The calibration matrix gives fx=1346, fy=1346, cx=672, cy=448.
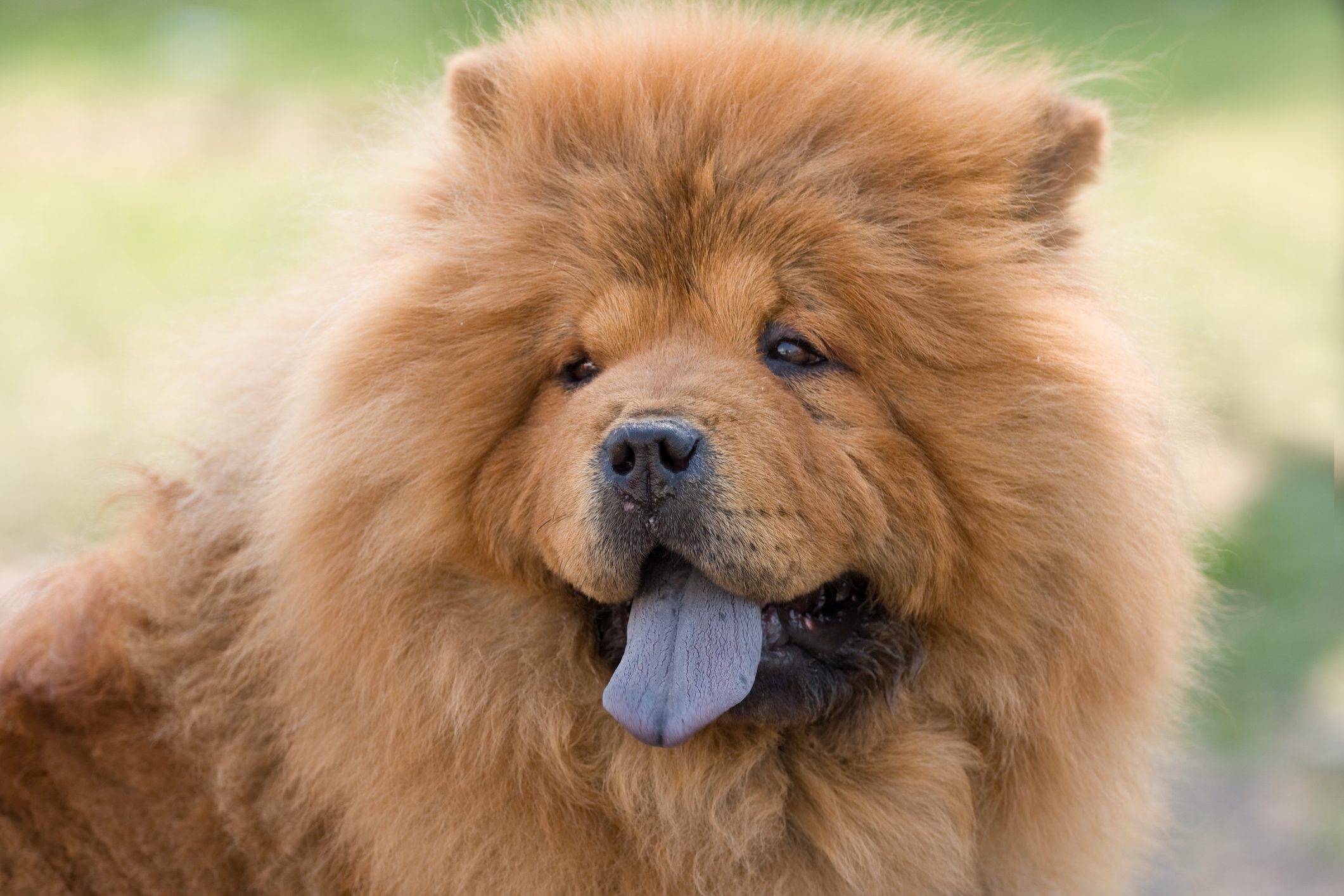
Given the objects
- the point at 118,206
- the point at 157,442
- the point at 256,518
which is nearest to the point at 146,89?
the point at 118,206

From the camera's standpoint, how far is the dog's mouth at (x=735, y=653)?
3.05 metres

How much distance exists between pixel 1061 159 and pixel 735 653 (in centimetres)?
154

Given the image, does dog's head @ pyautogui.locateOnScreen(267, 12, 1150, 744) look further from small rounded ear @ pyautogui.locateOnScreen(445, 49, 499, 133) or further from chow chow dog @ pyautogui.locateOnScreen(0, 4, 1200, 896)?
small rounded ear @ pyautogui.locateOnScreen(445, 49, 499, 133)

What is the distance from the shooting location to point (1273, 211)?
11.5m

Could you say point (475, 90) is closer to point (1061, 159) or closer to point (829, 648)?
point (1061, 159)

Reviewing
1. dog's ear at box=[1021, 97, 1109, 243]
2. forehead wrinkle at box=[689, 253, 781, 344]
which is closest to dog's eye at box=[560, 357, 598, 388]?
forehead wrinkle at box=[689, 253, 781, 344]

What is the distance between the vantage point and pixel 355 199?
427 cm

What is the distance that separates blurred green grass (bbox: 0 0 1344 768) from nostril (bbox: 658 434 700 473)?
59.5 inches

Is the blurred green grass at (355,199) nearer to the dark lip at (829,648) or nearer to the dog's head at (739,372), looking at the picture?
the dog's head at (739,372)

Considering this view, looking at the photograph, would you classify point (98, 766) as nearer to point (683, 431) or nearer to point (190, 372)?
point (190, 372)

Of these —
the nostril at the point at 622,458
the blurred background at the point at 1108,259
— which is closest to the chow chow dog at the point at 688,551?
the nostril at the point at 622,458

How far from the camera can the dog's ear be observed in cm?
344

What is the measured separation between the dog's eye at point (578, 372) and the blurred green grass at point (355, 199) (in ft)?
4.15

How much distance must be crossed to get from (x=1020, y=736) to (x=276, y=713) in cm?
192
